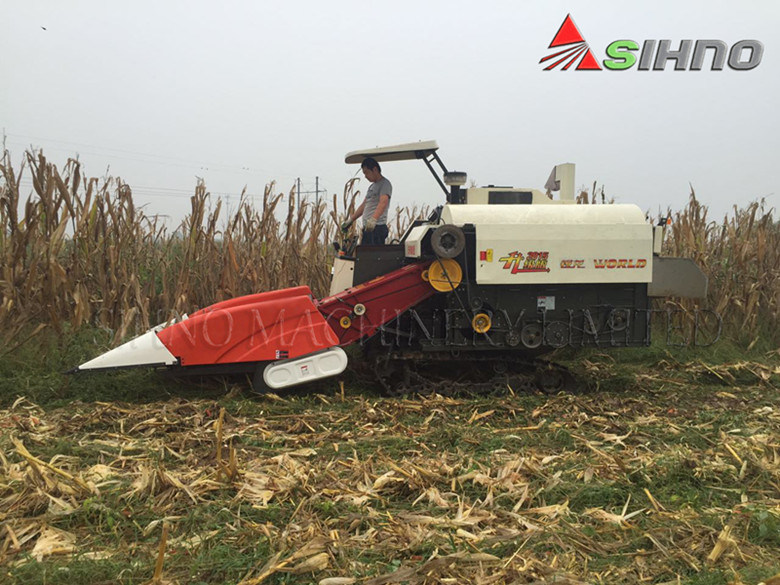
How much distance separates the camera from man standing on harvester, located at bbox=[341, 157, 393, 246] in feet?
20.6

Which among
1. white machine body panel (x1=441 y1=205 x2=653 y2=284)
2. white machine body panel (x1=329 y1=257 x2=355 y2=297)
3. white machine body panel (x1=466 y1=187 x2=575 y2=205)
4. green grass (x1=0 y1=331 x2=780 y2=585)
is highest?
white machine body panel (x1=466 y1=187 x2=575 y2=205)

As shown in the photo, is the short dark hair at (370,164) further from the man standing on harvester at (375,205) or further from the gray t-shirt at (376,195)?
the gray t-shirt at (376,195)

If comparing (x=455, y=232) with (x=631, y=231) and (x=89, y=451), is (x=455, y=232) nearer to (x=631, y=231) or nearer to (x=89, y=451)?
(x=631, y=231)

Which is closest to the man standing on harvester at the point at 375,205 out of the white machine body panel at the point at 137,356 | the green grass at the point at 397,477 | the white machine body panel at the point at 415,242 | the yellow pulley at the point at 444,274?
the white machine body panel at the point at 415,242

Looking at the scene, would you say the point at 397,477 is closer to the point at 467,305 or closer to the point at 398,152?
the point at 467,305

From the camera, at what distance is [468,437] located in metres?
4.25

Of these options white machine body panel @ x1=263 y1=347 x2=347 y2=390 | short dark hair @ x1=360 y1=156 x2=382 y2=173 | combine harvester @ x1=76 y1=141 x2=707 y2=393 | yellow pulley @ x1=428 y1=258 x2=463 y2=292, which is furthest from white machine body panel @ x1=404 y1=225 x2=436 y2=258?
white machine body panel @ x1=263 y1=347 x2=347 y2=390

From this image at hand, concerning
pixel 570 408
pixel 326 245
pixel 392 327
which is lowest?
pixel 570 408

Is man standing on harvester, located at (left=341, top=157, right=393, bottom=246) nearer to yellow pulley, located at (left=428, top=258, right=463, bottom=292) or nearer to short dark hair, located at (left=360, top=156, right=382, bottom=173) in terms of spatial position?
short dark hair, located at (left=360, top=156, right=382, bottom=173)

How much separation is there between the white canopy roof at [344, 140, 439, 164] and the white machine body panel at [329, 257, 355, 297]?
3.37ft

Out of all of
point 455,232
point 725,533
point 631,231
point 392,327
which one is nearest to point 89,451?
point 392,327

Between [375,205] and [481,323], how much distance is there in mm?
1763

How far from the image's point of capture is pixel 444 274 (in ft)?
17.9

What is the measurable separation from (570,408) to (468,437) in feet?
4.17
